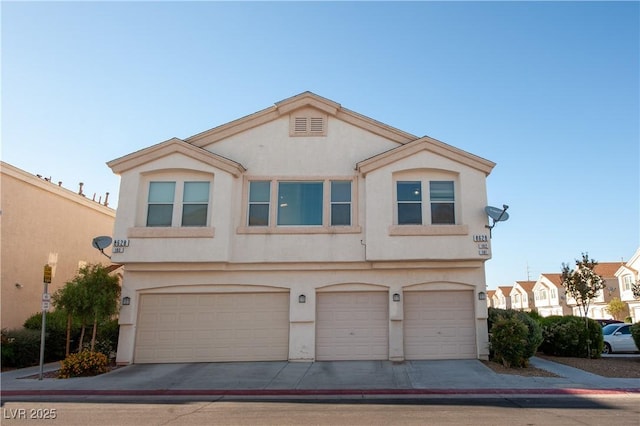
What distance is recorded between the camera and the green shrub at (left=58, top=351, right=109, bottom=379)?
41.5ft

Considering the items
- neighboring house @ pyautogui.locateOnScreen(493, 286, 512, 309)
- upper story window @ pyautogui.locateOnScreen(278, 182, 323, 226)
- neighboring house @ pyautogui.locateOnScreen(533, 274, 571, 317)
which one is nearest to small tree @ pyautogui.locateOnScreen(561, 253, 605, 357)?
upper story window @ pyautogui.locateOnScreen(278, 182, 323, 226)

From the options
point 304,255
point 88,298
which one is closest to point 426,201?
point 304,255

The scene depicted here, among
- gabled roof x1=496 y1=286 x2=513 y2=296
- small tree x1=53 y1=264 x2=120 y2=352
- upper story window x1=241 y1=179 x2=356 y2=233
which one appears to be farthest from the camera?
gabled roof x1=496 y1=286 x2=513 y2=296

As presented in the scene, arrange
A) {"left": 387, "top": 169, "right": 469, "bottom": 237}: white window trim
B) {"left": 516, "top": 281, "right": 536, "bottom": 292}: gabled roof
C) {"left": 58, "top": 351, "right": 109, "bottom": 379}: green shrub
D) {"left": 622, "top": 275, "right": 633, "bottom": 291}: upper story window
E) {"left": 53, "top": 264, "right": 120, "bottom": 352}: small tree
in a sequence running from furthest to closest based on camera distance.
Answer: {"left": 516, "top": 281, "right": 536, "bottom": 292}: gabled roof
{"left": 622, "top": 275, "right": 633, "bottom": 291}: upper story window
{"left": 387, "top": 169, "right": 469, "bottom": 237}: white window trim
{"left": 53, "top": 264, "right": 120, "bottom": 352}: small tree
{"left": 58, "top": 351, "right": 109, "bottom": 379}: green shrub

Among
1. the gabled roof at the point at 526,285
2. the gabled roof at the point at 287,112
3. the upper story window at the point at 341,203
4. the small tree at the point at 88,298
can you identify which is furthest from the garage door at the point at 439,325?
the gabled roof at the point at 526,285

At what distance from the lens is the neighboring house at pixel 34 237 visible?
16922 millimetres

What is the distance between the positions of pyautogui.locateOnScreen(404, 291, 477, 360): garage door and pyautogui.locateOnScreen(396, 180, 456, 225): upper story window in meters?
2.37

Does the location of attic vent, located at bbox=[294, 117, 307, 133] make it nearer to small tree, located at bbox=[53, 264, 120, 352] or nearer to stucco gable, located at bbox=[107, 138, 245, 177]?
stucco gable, located at bbox=[107, 138, 245, 177]

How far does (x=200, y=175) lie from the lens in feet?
49.7

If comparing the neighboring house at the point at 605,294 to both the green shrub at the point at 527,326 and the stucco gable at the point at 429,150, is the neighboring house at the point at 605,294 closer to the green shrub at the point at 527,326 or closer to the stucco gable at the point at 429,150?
the green shrub at the point at 527,326

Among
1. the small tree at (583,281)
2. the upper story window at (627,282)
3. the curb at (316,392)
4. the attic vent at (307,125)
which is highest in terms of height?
the attic vent at (307,125)

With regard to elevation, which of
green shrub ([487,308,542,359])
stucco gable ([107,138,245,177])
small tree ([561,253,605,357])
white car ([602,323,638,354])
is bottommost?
white car ([602,323,638,354])

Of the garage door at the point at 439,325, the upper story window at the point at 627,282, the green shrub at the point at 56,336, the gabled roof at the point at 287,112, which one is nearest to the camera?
the garage door at the point at 439,325

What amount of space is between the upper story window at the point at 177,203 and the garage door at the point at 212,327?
2440 mm
